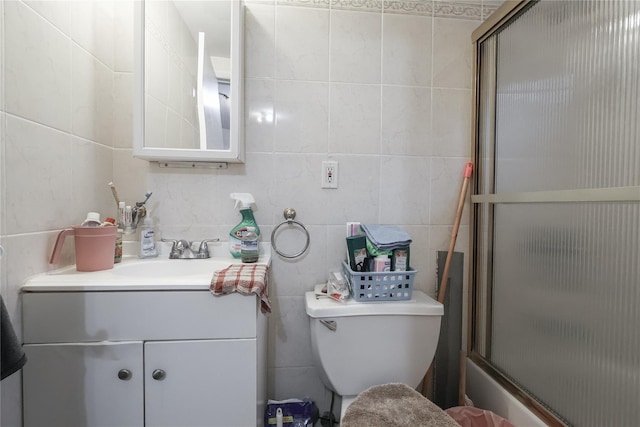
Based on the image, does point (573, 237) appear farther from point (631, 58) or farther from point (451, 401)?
point (451, 401)

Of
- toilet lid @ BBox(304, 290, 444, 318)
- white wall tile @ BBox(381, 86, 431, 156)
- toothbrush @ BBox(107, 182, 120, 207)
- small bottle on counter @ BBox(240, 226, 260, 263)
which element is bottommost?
toilet lid @ BBox(304, 290, 444, 318)

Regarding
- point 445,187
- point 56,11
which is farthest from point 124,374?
point 445,187

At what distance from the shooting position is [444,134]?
1.21 meters

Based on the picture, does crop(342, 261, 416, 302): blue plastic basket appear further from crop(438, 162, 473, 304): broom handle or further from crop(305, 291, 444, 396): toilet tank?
crop(438, 162, 473, 304): broom handle

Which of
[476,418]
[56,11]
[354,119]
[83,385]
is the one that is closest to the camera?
[83,385]

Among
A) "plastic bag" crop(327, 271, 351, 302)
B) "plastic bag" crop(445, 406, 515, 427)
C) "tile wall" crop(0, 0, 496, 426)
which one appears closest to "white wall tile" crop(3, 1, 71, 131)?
"tile wall" crop(0, 0, 496, 426)

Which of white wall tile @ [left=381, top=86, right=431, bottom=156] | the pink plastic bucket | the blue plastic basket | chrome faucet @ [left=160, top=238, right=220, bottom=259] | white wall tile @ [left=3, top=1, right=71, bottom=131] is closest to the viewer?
white wall tile @ [left=3, top=1, right=71, bottom=131]

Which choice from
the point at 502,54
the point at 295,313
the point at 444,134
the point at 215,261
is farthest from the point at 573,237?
the point at 215,261

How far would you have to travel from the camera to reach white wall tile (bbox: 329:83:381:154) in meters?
1.16

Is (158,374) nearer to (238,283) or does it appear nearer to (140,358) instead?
(140,358)

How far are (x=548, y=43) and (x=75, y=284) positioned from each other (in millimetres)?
1569

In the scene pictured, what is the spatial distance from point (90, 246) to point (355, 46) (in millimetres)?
1223

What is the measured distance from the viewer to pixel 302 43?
1.14 m

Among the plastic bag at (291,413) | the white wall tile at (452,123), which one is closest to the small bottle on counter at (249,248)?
the plastic bag at (291,413)
